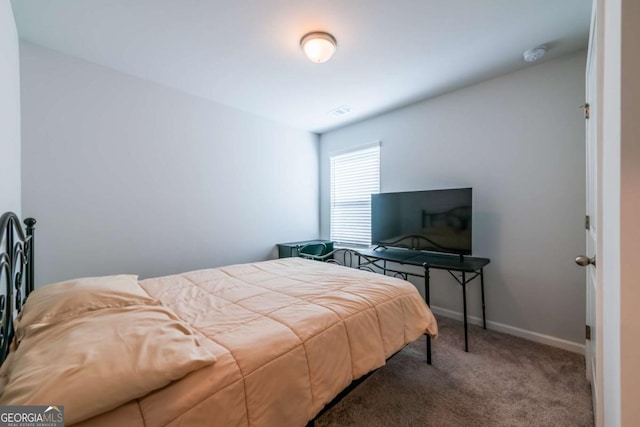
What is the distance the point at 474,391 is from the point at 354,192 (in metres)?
2.81

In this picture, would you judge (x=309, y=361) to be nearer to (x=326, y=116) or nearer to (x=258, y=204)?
(x=258, y=204)

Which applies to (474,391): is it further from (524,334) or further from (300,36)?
(300,36)

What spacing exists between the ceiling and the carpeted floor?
260 cm

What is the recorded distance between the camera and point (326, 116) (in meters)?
3.69

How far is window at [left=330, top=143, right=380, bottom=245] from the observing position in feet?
12.4

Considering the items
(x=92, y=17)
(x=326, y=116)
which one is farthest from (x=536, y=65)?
(x=92, y=17)

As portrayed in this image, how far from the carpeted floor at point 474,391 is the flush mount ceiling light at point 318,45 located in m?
2.53

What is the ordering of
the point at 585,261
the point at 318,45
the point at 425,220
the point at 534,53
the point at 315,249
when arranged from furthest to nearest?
1. the point at 315,249
2. the point at 425,220
3. the point at 534,53
4. the point at 318,45
5. the point at 585,261

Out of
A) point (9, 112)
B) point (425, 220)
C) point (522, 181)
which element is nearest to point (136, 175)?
point (9, 112)

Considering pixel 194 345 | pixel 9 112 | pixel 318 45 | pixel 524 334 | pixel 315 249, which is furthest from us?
pixel 315 249

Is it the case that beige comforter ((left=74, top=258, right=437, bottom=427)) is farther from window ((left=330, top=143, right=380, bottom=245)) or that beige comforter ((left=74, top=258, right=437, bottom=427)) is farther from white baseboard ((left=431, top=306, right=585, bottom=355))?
window ((left=330, top=143, right=380, bottom=245))

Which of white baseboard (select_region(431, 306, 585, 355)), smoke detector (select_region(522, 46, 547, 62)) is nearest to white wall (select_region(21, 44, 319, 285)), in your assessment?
white baseboard (select_region(431, 306, 585, 355))

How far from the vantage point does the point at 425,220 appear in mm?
2838

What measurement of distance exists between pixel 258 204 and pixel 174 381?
2946 mm
